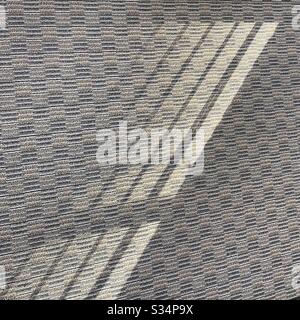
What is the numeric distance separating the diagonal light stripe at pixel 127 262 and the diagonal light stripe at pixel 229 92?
0.17 meters

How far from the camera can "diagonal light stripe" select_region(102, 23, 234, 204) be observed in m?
1.81

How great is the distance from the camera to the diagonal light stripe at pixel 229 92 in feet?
6.22

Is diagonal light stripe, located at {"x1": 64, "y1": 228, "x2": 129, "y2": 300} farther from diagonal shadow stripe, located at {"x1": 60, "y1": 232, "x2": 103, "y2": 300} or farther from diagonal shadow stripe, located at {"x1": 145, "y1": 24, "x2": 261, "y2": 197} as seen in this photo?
diagonal shadow stripe, located at {"x1": 145, "y1": 24, "x2": 261, "y2": 197}

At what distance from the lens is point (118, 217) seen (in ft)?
5.89

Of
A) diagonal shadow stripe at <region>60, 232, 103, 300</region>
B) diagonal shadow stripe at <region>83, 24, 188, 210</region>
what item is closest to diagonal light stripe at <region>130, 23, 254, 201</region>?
diagonal shadow stripe at <region>83, 24, 188, 210</region>

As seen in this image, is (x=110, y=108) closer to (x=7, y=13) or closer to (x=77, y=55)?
(x=77, y=55)

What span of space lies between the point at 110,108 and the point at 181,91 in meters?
0.33

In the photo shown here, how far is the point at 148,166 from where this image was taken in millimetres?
1863

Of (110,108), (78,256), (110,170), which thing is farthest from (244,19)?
(78,256)

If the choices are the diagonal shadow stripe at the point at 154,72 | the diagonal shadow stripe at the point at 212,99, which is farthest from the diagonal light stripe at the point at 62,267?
the diagonal shadow stripe at the point at 212,99

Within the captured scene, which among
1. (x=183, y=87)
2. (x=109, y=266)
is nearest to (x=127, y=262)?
(x=109, y=266)

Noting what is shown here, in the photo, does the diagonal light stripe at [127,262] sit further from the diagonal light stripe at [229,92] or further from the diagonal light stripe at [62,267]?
the diagonal light stripe at [229,92]
